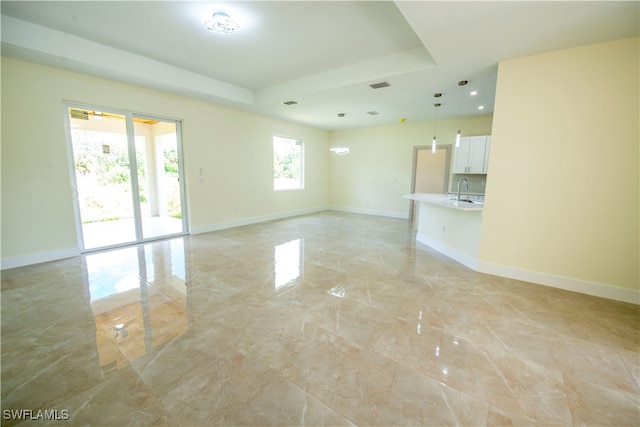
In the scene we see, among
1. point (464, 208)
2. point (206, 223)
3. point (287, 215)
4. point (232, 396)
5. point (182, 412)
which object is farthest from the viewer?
point (287, 215)

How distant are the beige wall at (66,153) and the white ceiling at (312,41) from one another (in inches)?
12.9

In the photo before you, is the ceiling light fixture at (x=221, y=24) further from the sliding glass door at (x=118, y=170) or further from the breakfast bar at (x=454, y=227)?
the breakfast bar at (x=454, y=227)

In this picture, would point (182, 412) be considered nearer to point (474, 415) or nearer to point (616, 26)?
point (474, 415)

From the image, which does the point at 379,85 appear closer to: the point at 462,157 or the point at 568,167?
the point at 568,167

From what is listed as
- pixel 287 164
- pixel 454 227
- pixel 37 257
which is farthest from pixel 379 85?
pixel 37 257

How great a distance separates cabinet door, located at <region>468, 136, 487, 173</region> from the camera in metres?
5.68

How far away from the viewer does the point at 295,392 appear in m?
1.57

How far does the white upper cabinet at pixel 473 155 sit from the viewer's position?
566 cm

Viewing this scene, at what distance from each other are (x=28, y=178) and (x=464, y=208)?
5.99m

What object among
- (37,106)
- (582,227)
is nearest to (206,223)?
(37,106)

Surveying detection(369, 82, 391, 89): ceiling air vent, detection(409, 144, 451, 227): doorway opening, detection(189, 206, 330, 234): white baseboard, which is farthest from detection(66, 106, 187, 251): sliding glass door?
detection(409, 144, 451, 227): doorway opening

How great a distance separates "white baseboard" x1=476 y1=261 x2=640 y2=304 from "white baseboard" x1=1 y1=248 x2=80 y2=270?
6.07 m

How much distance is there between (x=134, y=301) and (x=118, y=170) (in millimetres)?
2874

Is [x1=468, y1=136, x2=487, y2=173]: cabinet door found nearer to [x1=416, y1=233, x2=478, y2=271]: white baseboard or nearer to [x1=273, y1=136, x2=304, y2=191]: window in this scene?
[x1=416, y1=233, x2=478, y2=271]: white baseboard
